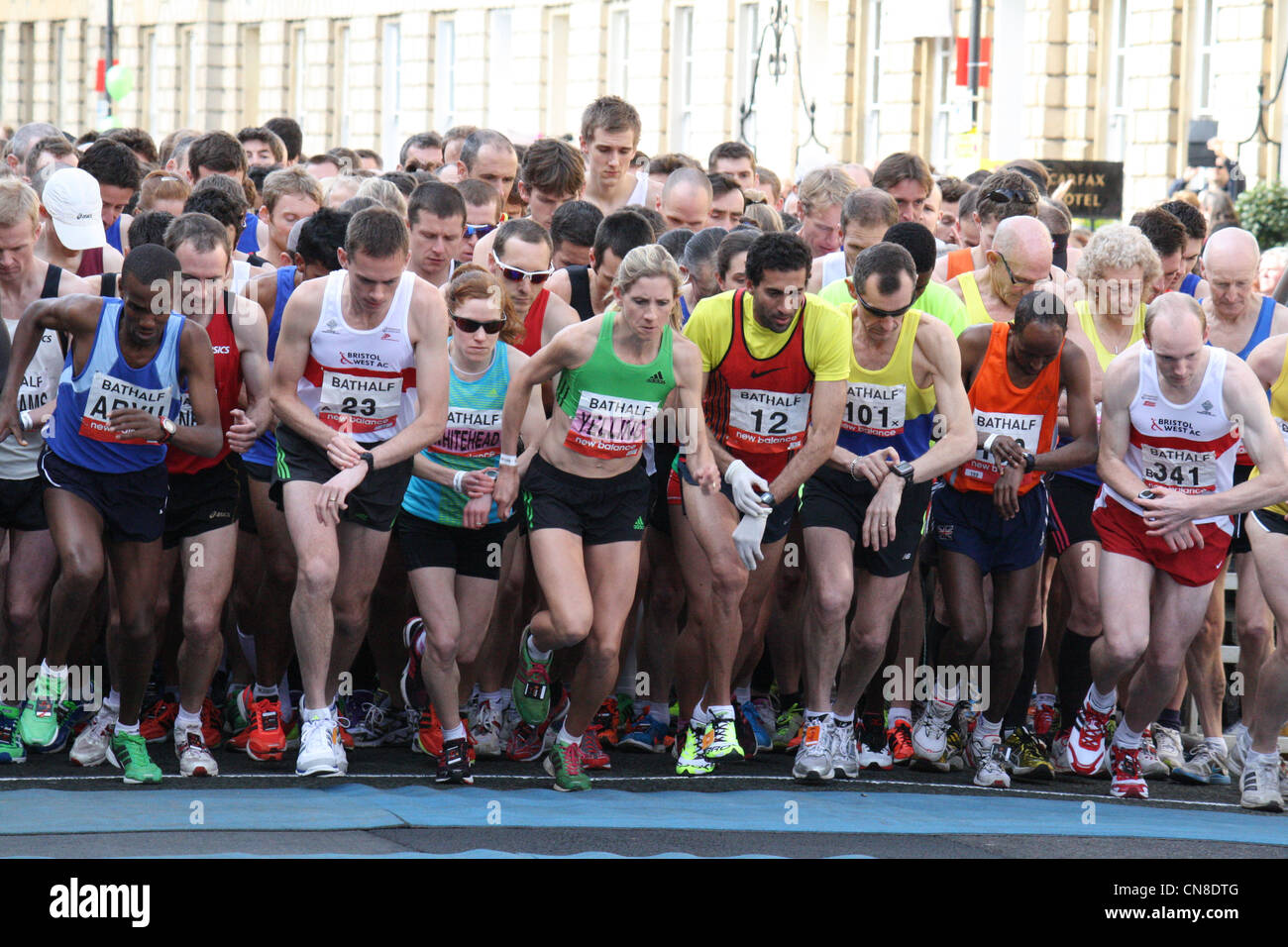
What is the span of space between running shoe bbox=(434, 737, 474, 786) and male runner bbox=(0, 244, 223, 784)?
1.08 meters

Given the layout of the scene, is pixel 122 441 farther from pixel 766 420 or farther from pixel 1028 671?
pixel 1028 671

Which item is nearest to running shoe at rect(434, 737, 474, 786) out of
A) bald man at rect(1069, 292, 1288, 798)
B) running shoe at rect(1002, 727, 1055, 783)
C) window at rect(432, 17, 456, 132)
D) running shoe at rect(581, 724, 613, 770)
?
running shoe at rect(581, 724, 613, 770)

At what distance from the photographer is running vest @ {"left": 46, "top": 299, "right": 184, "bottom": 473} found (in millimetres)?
7641

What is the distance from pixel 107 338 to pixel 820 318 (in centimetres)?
274

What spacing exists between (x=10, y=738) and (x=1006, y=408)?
423cm

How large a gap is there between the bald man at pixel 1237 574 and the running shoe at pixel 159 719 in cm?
432

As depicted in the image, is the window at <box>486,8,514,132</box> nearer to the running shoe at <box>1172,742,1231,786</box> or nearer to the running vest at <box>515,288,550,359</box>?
the running vest at <box>515,288,550,359</box>

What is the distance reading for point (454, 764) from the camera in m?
7.82

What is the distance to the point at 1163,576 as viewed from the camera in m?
8.12

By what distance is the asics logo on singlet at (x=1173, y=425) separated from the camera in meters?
7.97

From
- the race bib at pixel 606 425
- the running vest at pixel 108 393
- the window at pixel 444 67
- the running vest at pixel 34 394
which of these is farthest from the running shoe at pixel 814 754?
the window at pixel 444 67

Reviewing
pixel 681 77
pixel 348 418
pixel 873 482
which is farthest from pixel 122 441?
pixel 681 77

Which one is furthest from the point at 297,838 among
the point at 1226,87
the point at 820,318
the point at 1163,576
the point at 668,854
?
the point at 1226,87

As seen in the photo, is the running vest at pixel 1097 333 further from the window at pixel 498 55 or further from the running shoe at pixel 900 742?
the window at pixel 498 55
